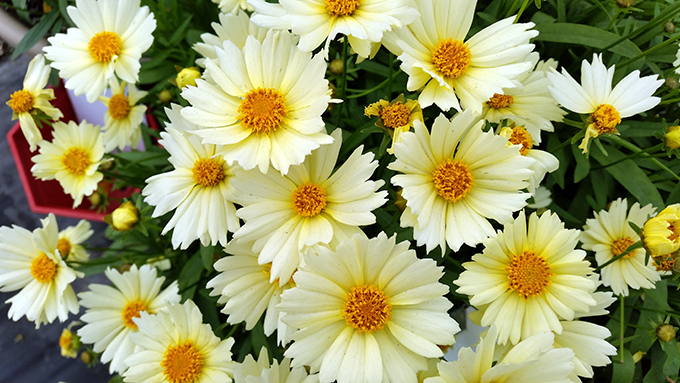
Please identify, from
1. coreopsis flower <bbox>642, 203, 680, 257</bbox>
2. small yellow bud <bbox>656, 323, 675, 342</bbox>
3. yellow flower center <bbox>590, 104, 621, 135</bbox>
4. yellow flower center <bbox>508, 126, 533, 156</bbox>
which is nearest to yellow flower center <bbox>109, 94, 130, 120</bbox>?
yellow flower center <bbox>508, 126, 533, 156</bbox>

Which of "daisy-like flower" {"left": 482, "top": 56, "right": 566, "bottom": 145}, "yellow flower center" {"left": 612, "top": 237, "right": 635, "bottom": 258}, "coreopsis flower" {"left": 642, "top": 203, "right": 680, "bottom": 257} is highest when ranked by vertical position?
"daisy-like flower" {"left": 482, "top": 56, "right": 566, "bottom": 145}


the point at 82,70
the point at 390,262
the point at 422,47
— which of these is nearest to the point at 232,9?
the point at 82,70

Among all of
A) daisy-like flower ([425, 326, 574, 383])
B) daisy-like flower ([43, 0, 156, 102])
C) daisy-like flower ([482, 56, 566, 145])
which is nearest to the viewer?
daisy-like flower ([425, 326, 574, 383])

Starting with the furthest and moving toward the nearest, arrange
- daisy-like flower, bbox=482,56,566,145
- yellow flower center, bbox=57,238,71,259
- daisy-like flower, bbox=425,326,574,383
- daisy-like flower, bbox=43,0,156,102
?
yellow flower center, bbox=57,238,71,259 < daisy-like flower, bbox=43,0,156,102 < daisy-like flower, bbox=482,56,566,145 < daisy-like flower, bbox=425,326,574,383

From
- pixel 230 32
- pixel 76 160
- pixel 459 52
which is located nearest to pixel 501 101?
pixel 459 52

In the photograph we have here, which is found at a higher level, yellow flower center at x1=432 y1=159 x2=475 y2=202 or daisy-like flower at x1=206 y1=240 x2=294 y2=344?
yellow flower center at x1=432 y1=159 x2=475 y2=202

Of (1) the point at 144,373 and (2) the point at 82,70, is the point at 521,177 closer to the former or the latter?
(1) the point at 144,373

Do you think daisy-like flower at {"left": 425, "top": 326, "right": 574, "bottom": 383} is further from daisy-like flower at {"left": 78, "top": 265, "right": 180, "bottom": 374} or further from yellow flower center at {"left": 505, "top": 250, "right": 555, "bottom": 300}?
daisy-like flower at {"left": 78, "top": 265, "right": 180, "bottom": 374}
